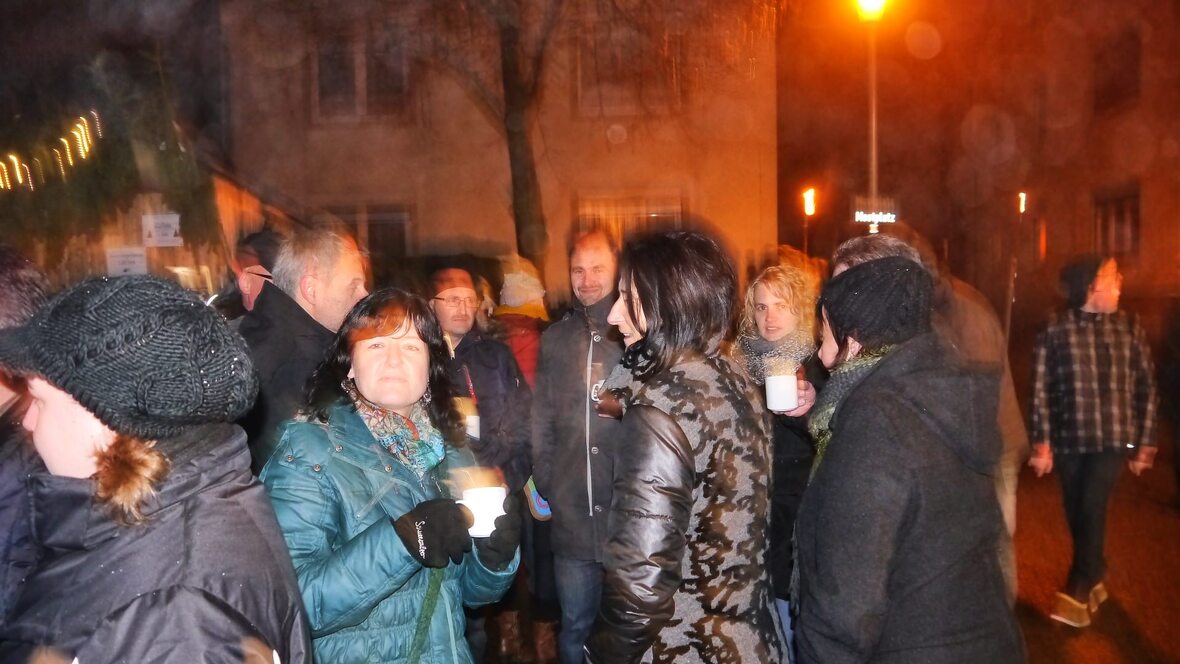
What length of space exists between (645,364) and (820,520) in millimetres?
628

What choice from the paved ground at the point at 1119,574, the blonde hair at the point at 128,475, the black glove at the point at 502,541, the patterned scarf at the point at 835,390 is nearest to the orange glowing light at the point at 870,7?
the paved ground at the point at 1119,574

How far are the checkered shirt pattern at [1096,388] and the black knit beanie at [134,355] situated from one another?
5244 millimetres

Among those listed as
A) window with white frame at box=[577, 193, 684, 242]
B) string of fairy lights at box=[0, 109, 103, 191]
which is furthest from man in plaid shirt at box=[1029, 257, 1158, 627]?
window with white frame at box=[577, 193, 684, 242]

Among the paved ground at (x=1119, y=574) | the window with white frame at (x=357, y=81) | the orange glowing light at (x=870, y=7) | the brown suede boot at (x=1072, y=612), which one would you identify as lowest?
the paved ground at (x=1119, y=574)

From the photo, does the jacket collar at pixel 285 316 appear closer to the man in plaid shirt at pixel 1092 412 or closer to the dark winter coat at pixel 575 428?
the dark winter coat at pixel 575 428

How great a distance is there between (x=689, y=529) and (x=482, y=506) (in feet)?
1.86

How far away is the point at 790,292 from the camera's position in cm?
454

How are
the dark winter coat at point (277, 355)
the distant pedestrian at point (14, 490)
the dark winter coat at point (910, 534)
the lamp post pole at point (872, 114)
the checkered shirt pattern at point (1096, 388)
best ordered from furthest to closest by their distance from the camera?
1. the lamp post pole at point (872, 114)
2. the checkered shirt pattern at point (1096, 388)
3. the dark winter coat at point (277, 355)
4. the dark winter coat at point (910, 534)
5. the distant pedestrian at point (14, 490)

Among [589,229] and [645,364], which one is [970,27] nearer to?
[589,229]

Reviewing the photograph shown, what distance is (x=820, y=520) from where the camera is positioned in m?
2.36

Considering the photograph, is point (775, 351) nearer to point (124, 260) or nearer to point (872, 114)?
point (124, 260)

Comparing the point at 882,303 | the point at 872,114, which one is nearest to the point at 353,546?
the point at 882,303

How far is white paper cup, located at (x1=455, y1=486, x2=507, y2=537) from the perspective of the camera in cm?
253

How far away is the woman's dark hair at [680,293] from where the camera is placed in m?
2.59
